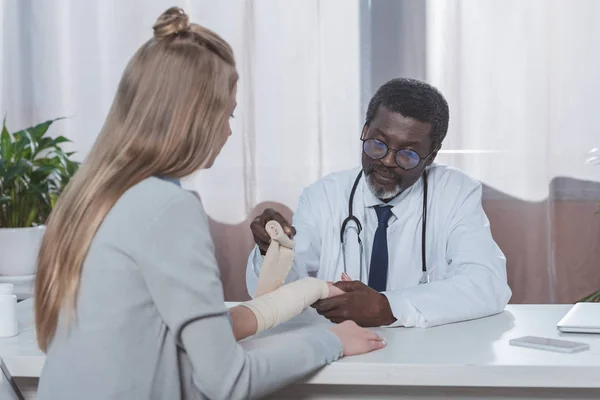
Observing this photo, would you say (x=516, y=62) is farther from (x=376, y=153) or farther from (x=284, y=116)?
(x=376, y=153)

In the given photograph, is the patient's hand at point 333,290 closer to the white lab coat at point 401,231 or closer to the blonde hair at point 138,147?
the white lab coat at point 401,231

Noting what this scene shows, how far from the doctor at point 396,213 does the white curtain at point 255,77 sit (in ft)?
2.05

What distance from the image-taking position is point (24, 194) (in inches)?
103

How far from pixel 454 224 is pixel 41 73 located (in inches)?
67.5

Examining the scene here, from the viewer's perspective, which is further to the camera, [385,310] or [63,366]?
[385,310]

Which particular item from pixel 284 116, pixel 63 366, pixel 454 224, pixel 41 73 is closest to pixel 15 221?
pixel 41 73

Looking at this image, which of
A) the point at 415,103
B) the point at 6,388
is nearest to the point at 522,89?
the point at 415,103

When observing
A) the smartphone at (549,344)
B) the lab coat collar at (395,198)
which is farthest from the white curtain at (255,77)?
the smartphone at (549,344)

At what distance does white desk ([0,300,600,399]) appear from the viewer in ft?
4.16

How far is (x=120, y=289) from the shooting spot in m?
1.12

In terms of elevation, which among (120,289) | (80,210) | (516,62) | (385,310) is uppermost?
(516,62)

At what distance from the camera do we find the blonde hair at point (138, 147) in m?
1.14

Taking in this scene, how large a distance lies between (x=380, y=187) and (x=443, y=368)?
0.86 m

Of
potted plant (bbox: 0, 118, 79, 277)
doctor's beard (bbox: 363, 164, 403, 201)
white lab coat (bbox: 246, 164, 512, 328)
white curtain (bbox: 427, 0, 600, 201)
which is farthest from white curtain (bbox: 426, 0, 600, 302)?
potted plant (bbox: 0, 118, 79, 277)
